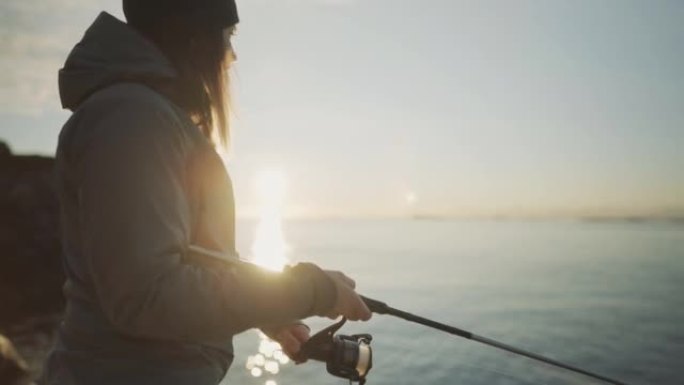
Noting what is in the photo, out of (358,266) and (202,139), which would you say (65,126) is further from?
(358,266)

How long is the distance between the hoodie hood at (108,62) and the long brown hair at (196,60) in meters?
0.12

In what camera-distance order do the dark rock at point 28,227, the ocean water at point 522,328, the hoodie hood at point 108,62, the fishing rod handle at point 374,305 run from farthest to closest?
the dark rock at point 28,227 < the ocean water at point 522,328 < the fishing rod handle at point 374,305 < the hoodie hood at point 108,62

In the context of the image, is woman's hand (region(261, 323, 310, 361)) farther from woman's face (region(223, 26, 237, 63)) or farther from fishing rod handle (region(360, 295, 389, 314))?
woman's face (region(223, 26, 237, 63))

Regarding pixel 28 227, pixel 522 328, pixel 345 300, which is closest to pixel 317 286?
pixel 345 300

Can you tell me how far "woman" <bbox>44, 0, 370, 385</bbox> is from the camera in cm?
164

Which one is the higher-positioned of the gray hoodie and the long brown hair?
the long brown hair

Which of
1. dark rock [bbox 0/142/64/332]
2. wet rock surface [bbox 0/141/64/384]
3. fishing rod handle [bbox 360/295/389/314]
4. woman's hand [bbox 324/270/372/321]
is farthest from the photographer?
dark rock [bbox 0/142/64/332]

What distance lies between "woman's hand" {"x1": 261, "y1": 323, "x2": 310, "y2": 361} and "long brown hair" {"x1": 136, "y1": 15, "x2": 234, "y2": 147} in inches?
56.2

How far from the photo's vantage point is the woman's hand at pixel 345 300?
2127mm

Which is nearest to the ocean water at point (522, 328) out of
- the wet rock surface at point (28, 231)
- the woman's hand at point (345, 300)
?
the wet rock surface at point (28, 231)

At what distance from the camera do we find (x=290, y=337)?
316 centimetres

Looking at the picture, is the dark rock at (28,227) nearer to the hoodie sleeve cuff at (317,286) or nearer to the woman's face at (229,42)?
the woman's face at (229,42)

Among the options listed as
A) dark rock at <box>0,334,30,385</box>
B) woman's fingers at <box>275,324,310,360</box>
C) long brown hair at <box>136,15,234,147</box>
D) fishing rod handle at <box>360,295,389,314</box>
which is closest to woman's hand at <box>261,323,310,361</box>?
woman's fingers at <box>275,324,310,360</box>

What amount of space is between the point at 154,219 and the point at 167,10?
108 centimetres
